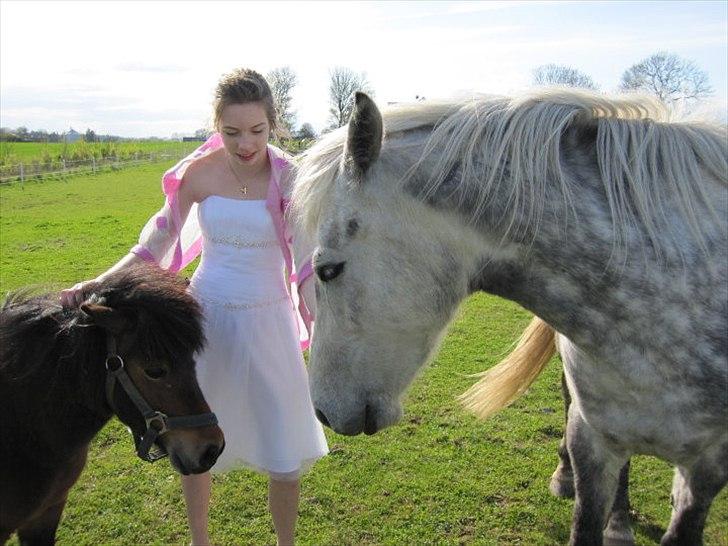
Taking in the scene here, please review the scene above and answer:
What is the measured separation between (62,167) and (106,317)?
114 feet

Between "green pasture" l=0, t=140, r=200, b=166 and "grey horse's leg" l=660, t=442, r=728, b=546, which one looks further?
"green pasture" l=0, t=140, r=200, b=166

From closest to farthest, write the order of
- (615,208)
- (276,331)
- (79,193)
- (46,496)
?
(615,208) < (46,496) < (276,331) < (79,193)

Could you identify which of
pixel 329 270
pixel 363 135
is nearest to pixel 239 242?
pixel 329 270

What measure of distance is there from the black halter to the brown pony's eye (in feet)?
0.25

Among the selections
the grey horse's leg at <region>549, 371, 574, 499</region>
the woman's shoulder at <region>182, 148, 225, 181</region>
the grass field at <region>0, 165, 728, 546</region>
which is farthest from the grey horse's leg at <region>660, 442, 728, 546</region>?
the woman's shoulder at <region>182, 148, 225, 181</region>

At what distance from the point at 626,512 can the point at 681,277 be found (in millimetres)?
2247

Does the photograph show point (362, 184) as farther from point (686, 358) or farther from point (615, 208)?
point (686, 358)

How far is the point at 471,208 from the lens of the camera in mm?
1742

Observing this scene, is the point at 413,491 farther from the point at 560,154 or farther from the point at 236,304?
the point at 560,154

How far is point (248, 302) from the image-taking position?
2812 mm

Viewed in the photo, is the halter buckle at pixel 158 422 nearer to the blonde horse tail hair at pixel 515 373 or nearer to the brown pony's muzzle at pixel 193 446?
the brown pony's muzzle at pixel 193 446

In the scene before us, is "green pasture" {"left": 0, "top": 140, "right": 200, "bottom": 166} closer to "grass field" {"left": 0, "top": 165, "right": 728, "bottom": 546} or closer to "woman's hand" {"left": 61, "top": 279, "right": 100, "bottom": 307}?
"grass field" {"left": 0, "top": 165, "right": 728, "bottom": 546}

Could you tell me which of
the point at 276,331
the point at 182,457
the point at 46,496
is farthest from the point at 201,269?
the point at 46,496

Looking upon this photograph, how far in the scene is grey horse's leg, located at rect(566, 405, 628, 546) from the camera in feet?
7.93
